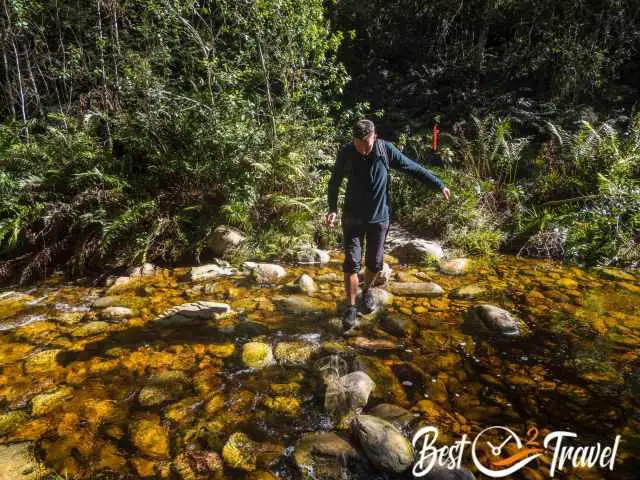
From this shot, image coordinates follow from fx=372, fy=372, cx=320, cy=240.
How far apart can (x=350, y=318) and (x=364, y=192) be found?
136 centimetres

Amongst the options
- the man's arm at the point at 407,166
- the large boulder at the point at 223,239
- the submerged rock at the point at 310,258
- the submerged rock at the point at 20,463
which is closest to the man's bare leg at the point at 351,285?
the man's arm at the point at 407,166

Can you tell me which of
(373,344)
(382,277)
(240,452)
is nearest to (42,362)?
(240,452)

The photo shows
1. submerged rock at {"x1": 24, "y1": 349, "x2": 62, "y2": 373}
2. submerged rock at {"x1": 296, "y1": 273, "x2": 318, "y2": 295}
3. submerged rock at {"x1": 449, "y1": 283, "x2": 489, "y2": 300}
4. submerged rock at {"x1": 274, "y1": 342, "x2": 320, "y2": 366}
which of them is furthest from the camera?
submerged rock at {"x1": 296, "y1": 273, "x2": 318, "y2": 295}

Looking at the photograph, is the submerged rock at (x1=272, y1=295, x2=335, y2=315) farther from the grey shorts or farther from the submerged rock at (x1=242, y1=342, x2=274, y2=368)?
the submerged rock at (x1=242, y1=342, x2=274, y2=368)

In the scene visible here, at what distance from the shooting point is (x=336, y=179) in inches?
155

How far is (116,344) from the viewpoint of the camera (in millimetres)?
3748

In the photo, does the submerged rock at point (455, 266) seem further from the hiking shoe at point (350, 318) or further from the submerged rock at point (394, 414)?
the submerged rock at point (394, 414)

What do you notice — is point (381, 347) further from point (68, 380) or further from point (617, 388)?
point (68, 380)

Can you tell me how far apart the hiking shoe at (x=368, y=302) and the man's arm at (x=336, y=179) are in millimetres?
1103

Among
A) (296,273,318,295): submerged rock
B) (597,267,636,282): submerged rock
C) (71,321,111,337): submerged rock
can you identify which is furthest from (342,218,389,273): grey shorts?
(597,267,636,282): submerged rock

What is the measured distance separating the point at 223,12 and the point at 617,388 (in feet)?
23.7

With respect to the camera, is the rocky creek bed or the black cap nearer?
the rocky creek bed

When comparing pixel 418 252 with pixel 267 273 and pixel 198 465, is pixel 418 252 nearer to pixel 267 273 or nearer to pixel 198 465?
pixel 267 273

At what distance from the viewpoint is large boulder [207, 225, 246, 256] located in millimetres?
5824
